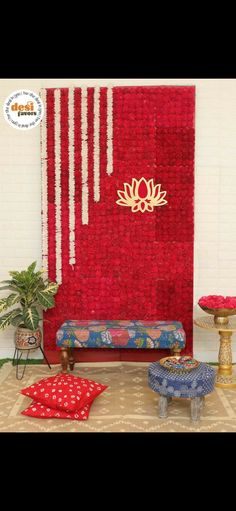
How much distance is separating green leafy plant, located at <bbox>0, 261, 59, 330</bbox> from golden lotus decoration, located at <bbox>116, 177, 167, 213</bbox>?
115 centimetres

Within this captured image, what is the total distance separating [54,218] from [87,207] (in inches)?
14.5

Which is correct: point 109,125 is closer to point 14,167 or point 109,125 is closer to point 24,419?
point 14,167

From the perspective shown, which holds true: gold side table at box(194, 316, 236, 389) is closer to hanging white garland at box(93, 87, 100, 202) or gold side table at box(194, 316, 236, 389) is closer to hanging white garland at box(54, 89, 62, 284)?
hanging white garland at box(54, 89, 62, 284)

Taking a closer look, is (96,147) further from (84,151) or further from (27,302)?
(27,302)

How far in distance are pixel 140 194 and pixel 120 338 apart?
1534 millimetres

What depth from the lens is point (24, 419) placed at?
4559 mm

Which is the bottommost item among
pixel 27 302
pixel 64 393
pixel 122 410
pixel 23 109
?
pixel 122 410

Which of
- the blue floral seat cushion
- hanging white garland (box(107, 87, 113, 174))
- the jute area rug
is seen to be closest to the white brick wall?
hanging white garland (box(107, 87, 113, 174))

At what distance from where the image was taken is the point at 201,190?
6.05 m

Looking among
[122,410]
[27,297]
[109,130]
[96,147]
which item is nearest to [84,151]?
[96,147]

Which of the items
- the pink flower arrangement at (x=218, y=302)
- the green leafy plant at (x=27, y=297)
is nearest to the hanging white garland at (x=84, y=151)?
the green leafy plant at (x=27, y=297)

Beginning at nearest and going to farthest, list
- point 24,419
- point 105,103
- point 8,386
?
point 24,419, point 8,386, point 105,103

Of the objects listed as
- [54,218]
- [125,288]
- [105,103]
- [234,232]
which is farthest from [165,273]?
[105,103]

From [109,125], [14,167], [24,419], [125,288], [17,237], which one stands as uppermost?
[109,125]
